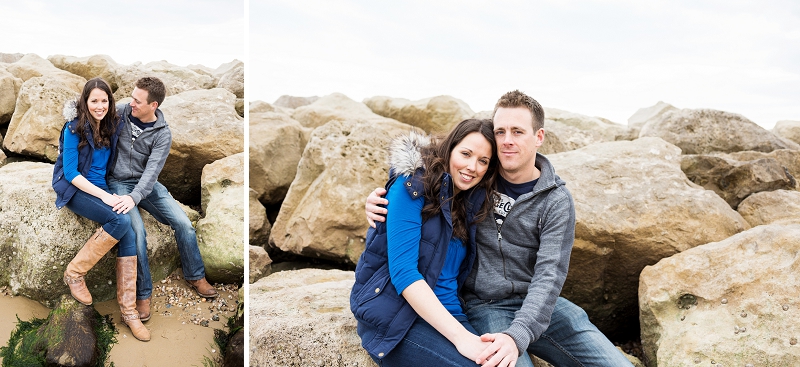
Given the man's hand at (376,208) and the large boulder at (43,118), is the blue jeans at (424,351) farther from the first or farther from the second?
the large boulder at (43,118)

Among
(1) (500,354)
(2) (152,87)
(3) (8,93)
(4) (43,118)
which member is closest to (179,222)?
(2) (152,87)

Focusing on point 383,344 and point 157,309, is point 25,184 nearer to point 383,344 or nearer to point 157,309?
point 157,309

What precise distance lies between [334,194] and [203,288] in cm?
169

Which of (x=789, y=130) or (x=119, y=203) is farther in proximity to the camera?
(x=789, y=130)

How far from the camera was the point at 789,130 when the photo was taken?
40.9 feet

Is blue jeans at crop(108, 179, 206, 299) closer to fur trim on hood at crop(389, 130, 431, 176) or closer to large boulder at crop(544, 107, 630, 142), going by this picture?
fur trim on hood at crop(389, 130, 431, 176)

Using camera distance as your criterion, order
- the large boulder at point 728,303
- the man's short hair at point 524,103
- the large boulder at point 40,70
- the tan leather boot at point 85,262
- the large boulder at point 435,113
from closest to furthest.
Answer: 1. the man's short hair at point 524,103
2. the large boulder at point 728,303
3. the tan leather boot at point 85,262
4. the large boulder at point 40,70
5. the large boulder at point 435,113

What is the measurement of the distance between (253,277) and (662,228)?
3.50m

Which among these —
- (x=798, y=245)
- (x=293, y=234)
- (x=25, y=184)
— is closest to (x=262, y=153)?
(x=293, y=234)

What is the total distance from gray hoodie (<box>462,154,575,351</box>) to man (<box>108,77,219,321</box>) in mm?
2701

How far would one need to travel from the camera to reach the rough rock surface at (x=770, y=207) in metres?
5.60

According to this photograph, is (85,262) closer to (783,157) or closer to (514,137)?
(514,137)

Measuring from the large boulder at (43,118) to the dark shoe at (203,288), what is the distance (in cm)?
203

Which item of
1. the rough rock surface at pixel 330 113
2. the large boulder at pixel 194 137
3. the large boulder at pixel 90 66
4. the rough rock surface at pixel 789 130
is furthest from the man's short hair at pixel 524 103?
the rough rock surface at pixel 789 130
